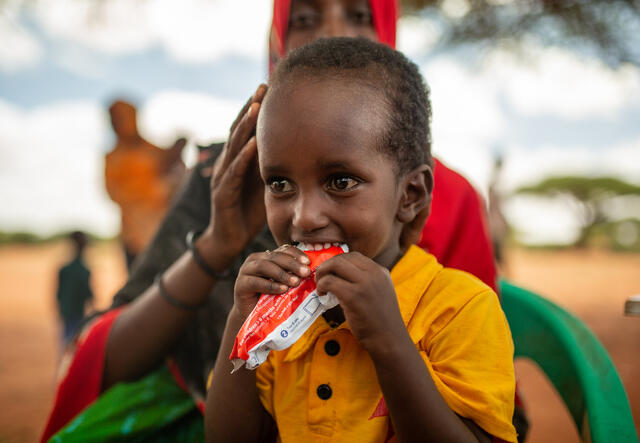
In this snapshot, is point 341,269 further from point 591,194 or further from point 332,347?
point 591,194

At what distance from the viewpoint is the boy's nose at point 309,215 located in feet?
3.26

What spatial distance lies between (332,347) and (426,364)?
234 millimetres

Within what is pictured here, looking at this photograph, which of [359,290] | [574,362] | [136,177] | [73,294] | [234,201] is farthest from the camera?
[136,177]

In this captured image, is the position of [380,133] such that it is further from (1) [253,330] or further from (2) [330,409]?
(2) [330,409]

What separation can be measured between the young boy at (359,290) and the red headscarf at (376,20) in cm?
66

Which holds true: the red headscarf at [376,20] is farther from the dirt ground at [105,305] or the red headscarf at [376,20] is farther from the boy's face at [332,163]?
the dirt ground at [105,305]

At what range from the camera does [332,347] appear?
1.11 m

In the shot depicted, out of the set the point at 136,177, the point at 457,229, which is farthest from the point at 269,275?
the point at 136,177

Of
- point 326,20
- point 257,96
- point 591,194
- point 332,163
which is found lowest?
point 591,194

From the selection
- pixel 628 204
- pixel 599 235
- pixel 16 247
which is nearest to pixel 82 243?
pixel 16 247

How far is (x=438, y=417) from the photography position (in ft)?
2.99

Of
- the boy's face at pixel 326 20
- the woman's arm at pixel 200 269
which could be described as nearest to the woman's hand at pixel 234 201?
the woman's arm at pixel 200 269

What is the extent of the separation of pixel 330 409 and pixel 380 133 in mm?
638

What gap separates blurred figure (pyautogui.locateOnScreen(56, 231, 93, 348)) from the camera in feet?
17.2
